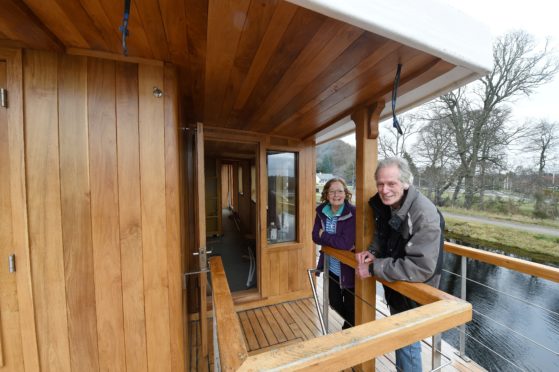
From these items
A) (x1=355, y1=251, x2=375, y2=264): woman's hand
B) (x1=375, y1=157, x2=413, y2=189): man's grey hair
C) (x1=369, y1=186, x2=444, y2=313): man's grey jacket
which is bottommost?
(x1=355, y1=251, x2=375, y2=264): woman's hand

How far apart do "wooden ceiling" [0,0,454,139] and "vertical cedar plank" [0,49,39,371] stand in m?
0.15

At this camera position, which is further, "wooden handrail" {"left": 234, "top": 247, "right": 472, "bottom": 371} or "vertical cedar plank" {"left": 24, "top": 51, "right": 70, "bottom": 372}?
"vertical cedar plank" {"left": 24, "top": 51, "right": 70, "bottom": 372}

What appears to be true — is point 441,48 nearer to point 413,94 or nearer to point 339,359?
point 413,94

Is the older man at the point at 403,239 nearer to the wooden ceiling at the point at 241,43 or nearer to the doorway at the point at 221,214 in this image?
the wooden ceiling at the point at 241,43

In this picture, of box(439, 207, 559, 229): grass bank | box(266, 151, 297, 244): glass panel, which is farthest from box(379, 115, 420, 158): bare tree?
box(266, 151, 297, 244): glass panel

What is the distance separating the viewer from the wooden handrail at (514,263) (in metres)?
1.25

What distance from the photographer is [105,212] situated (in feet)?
3.46

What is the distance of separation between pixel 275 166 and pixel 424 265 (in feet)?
6.63

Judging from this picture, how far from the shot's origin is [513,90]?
355 inches

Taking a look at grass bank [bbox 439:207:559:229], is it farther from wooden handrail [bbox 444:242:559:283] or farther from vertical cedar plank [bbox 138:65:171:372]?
vertical cedar plank [bbox 138:65:171:372]

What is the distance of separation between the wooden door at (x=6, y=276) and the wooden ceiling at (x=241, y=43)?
15.3 inches

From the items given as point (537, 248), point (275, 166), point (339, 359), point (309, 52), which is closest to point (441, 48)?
point (309, 52)

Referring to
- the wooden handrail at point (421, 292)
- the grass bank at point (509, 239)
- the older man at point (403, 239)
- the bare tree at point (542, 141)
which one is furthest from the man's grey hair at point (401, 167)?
the bare tree at point (542, 141)

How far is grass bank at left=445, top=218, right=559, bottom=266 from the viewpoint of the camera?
272 inches
